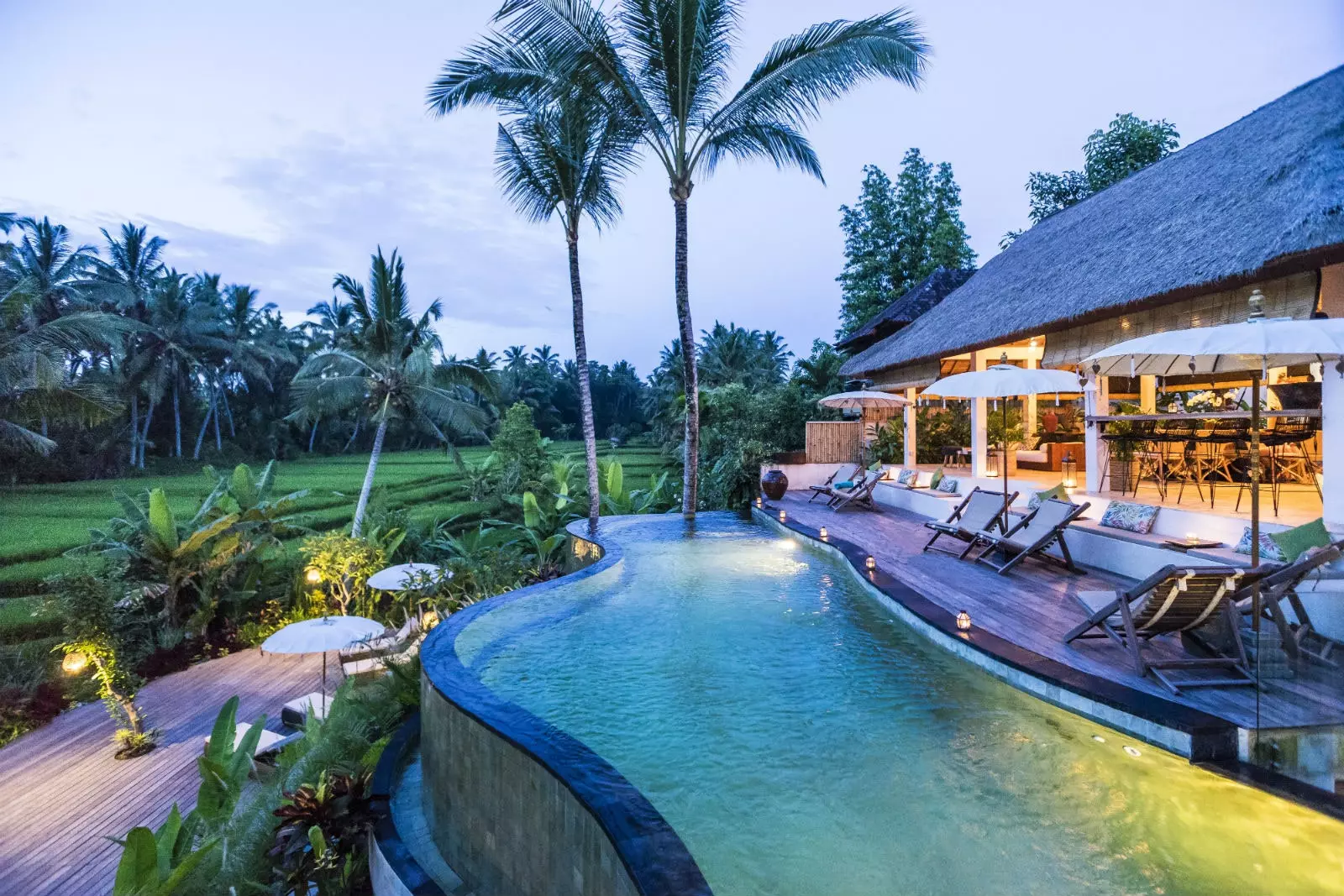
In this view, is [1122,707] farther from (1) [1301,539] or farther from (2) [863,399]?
(2) [863,399]

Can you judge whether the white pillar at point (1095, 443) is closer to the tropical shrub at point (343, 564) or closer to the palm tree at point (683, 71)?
the palm tree at point (683, 71)

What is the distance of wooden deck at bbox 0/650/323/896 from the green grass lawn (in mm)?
5227

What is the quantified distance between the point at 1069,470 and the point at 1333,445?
527cm

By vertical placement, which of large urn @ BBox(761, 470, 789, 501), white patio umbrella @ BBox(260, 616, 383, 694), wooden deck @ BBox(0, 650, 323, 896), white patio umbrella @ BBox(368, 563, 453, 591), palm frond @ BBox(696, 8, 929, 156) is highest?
palm frond @ BBox(696, 8, 929, 156)

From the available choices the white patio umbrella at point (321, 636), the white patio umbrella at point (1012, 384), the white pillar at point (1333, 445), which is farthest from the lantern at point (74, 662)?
the white pillar at point (1333, 445)

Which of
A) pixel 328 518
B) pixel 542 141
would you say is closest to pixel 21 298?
pixel 328 518

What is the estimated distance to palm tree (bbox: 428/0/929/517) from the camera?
9.44 meters

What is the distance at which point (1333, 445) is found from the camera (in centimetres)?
544

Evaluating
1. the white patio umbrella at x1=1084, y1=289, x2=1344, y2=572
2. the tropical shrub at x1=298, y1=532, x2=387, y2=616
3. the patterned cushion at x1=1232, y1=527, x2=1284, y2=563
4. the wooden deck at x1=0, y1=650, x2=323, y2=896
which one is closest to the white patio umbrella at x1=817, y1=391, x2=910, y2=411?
the patterned cushion at x1=1232, y1=527, x2=1284, y2=563

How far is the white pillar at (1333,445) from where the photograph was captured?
213 inches

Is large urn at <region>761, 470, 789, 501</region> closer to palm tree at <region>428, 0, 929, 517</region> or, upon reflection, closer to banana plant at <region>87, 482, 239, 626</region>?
palm tree at <region>428, 0, 929, 517</region>

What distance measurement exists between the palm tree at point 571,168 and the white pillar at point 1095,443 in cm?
689

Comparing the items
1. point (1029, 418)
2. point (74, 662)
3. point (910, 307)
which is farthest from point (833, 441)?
point (74, 662)

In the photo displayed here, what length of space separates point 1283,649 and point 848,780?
2571 mm
